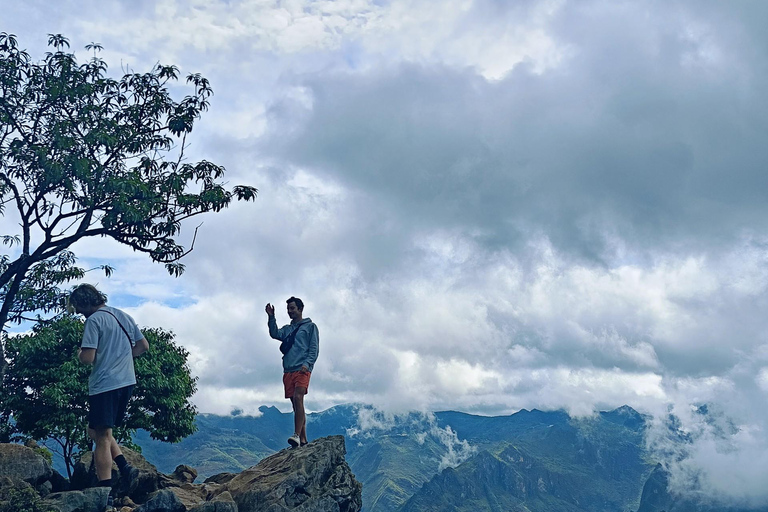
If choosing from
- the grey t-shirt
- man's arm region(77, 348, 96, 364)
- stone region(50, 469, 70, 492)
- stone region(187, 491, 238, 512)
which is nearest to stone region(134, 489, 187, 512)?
stone region(187, 491, 238, 512)

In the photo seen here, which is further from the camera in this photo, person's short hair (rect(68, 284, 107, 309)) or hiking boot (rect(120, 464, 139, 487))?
hiking boot (rect(120, 464, 139, 487))

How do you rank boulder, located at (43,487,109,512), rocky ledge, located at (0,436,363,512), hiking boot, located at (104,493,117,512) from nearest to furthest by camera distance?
boulder, located at (43,487,109,512), hiking boot, located at (104,493,117,512), rocky ledge, located at (0,436,363,512)

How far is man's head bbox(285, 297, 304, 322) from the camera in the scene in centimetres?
1844

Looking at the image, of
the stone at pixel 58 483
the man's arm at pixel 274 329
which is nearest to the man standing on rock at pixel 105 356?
the stone at pixel 58 483

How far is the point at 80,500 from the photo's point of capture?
556 inches

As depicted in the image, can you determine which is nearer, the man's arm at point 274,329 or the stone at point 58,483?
the stone at point 58,483

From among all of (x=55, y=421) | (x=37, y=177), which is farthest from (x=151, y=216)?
(x=55, y=421)

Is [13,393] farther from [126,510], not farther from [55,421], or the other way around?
[126,510]

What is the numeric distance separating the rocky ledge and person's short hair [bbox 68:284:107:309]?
433 centimetres

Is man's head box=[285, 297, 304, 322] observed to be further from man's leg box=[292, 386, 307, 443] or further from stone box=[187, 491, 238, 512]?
stone box=[187, 491, 238, 512]

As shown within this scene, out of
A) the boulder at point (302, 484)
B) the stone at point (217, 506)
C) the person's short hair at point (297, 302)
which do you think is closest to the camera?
the stone at point (217, 506)

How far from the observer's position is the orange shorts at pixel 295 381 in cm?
1812

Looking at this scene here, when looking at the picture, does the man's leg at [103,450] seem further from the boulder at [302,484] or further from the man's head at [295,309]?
the man's head at [295,309]

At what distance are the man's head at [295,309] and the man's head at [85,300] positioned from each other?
578 centimetres
